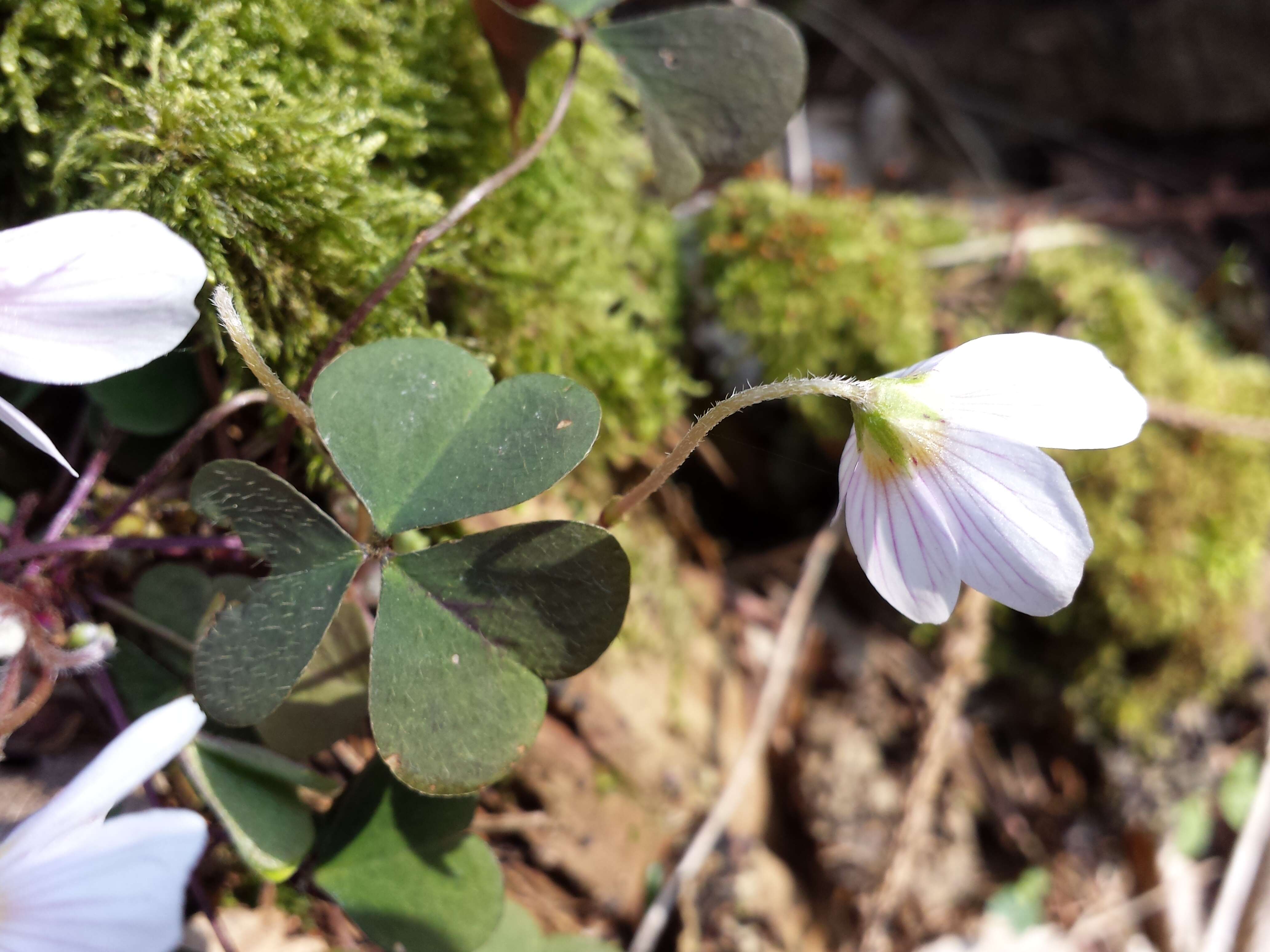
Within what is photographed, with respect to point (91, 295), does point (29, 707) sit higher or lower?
lower

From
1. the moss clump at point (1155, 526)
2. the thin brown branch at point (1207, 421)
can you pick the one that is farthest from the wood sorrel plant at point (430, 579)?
the thin brown branch at point (1207, 421)

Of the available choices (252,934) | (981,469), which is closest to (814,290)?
(981,469)

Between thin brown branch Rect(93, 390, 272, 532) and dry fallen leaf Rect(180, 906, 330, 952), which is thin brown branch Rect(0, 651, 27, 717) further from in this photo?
dry fallen leaf Rect(180, 906, 330, 952)

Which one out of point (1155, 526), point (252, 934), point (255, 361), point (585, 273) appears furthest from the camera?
point (1155, 526)

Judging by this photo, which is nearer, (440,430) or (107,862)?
(107,862)

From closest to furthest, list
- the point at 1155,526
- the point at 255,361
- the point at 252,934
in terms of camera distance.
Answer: the point at 255,361, the point at 252,934, the point at 1155,526

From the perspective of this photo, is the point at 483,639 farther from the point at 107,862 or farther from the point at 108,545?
the point at 108,545

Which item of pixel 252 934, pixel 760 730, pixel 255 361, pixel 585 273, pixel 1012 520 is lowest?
pixel 760 730
